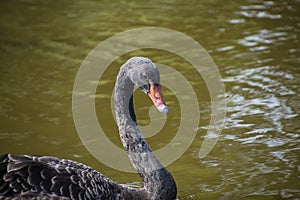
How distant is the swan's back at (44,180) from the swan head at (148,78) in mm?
689

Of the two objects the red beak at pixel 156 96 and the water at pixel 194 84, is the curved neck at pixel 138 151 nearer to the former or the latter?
the red beak at pixel 156 96

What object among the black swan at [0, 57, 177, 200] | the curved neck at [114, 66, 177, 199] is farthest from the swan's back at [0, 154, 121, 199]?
the curved neck at [114, 66, 177, 199]

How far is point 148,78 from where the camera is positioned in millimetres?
4035

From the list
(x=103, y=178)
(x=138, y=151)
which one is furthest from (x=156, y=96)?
(x=103, y=178)

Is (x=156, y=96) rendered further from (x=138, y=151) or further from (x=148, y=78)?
(x=138, y=151)

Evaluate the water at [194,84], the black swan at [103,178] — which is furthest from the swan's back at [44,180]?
the water at [194,84]

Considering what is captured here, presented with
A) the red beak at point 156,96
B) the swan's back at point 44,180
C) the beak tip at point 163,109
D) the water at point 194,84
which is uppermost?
the red beak at point 156,96

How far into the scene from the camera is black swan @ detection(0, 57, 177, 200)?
12.7 feet

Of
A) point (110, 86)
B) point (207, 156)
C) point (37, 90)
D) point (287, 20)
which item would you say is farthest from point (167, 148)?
point (287, 20)

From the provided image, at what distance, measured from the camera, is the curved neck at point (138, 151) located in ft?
13.9

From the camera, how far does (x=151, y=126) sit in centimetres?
570

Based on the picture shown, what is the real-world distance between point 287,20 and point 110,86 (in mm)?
2761

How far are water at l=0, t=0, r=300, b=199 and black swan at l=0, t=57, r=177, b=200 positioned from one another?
0.48 meters

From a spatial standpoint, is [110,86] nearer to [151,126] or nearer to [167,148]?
[151,126]
